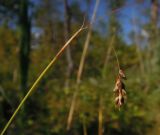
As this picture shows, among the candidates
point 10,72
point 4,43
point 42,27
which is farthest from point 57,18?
point 10,72

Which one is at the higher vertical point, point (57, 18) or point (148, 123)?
point (57, 18)

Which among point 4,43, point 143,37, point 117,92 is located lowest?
point 117,92

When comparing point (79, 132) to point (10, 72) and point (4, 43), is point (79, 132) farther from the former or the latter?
point (4, 43)

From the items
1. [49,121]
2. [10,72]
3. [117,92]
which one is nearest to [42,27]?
[10,72]

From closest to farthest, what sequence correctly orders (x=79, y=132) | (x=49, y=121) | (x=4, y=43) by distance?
(x=49, y=121)
(x=79, y=132)
(x=4, y=43)

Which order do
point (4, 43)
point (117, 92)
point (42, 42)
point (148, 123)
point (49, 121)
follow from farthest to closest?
point (42, 42) < point (4, 43) < point (148, 123) < point (49, 121) < point (117, 92)

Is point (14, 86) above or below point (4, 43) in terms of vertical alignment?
below

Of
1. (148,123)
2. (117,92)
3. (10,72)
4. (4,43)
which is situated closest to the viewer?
(117,92)

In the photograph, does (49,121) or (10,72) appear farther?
(10,72)

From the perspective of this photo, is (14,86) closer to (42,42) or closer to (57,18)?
(42,42)
